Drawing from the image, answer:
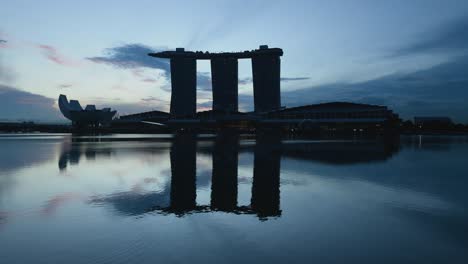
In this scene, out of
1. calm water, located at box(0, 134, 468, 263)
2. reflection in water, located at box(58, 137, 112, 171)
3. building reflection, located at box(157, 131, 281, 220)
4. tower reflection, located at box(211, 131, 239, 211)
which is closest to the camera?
calm water, located at box(0, 134, 468, 263)

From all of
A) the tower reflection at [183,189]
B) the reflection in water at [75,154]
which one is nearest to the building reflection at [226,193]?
the tower reflection at [183,189]

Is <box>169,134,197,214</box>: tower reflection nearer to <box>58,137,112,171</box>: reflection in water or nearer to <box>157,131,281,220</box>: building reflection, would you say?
<box>157,131,281,220</box>: building reflection

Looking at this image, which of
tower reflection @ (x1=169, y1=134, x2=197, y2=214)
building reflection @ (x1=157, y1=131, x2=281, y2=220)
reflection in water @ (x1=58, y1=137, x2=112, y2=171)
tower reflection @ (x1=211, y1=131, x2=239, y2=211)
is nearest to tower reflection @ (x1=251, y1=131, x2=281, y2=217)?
building reflection @ (x1=157, y1=131, x2=281, y2=220)

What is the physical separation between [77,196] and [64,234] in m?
6.29

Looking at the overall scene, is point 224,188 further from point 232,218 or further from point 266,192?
point 232,218

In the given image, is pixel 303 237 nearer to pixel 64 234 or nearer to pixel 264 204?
pixel 264 204

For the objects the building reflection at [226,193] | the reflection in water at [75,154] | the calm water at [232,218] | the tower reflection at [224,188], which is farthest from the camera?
the reflection in water at [75,154]

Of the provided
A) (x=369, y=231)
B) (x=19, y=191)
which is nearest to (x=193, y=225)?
(x=369, y=231)

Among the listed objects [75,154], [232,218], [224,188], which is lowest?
[232,218]

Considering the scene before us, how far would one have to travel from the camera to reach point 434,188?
19359 millimetres

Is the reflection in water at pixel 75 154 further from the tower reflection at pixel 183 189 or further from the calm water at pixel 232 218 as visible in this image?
the tower reflection at pixel 183 189

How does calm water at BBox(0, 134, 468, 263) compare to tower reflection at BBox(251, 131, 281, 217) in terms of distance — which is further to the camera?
tower reflection at BBox(251, 131, 281, 217)

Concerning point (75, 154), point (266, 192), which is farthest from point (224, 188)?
point (75, 154)

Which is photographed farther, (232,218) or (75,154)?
(75,154)
